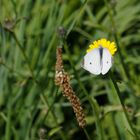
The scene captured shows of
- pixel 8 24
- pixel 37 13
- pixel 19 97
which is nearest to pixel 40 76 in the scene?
pixel 19 97

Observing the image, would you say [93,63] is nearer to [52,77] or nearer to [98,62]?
[98,62]

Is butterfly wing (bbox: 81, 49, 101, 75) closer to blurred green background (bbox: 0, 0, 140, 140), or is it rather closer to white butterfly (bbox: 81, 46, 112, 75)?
white butterfly (bbox: 81, 46, 112, 75)

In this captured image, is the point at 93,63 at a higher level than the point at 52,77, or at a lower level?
lower

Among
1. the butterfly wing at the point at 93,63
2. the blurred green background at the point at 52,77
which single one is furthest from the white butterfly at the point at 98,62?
the blurred green background at the point at 52,77

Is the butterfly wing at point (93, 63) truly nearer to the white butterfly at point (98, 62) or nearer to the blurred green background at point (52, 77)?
the white butterfly at point (98, 62)

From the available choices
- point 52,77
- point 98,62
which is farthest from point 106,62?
point 52,77

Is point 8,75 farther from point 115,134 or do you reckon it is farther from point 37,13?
point 115,134

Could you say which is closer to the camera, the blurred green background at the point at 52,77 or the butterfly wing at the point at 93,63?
the butterfly wing at the point at 93,63

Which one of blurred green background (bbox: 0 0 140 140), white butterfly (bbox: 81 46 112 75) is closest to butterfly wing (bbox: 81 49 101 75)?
white butterfly (bbox: 81 46 112 75)
